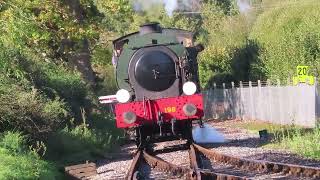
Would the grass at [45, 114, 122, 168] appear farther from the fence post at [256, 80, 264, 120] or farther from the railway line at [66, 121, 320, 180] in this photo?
the fence post at [256, 80, 264, 120]

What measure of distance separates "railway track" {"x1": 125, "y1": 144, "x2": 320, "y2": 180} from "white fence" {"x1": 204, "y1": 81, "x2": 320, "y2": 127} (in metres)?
5.60

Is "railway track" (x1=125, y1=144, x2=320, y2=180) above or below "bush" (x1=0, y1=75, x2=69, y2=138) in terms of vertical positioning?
below

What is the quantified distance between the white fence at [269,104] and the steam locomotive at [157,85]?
4.95 meters

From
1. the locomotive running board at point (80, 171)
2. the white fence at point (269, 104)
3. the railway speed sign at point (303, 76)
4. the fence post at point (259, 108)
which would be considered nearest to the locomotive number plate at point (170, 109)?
the locomotive running board at point (80, 171)

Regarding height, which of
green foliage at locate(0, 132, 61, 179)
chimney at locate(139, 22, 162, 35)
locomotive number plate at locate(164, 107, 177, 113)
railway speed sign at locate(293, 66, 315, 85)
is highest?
chimney at locate(139, 22, 162, 35)

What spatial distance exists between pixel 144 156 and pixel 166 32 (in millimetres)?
3128

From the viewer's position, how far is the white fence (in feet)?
62.6

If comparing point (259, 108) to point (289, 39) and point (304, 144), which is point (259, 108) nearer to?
point (289, 39)

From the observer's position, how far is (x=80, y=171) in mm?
12055

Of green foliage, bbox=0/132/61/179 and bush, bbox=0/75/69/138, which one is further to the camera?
bush, bbox=0/75/69/138

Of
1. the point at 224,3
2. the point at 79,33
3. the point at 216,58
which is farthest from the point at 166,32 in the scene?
the point at 224,3

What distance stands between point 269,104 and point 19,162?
629 inches

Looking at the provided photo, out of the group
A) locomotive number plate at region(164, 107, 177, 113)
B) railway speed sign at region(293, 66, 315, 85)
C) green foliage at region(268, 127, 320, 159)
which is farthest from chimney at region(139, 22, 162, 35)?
railway speed sign at region(293, 66, 315, 85)

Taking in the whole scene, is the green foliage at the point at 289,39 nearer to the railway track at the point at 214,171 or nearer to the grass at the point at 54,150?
the grass at the point at 54,150
